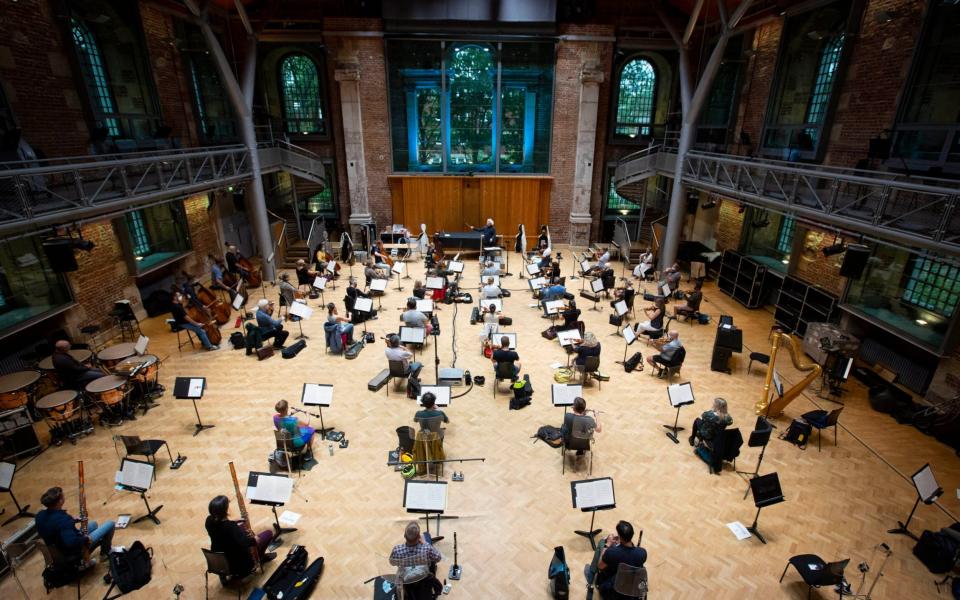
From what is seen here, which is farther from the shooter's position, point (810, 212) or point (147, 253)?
point (147, 253)

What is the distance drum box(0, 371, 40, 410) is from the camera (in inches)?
333

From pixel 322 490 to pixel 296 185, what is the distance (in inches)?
651

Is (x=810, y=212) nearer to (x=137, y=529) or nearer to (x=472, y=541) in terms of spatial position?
(x=472, y=541)

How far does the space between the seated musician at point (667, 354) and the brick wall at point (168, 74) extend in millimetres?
16338

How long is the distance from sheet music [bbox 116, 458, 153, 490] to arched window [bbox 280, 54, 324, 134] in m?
17.7

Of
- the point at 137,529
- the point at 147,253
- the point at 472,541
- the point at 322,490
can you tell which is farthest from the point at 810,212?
the point at 147,253

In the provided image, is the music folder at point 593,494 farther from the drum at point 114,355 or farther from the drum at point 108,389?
the drum at point 114,355

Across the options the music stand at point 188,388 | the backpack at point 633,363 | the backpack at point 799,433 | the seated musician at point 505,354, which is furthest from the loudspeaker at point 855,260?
the music stand at point 188,388

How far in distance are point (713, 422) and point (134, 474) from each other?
29.6ft

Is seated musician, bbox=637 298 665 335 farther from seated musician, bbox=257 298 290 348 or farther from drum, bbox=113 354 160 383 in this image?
drum, bbox=113 354 160 383

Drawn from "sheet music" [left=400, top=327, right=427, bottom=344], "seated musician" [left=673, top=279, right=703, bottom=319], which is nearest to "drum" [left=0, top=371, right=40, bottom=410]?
"sheet music" [left=400, top=327, right=427, bottom=344]

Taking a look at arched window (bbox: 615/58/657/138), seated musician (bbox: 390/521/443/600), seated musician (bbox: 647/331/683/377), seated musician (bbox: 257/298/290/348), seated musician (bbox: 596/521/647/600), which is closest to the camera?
seated musician (bbox: 390/521/443/600)

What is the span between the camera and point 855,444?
29.8ft

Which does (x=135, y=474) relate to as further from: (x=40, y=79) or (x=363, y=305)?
(x=40, y=79)
